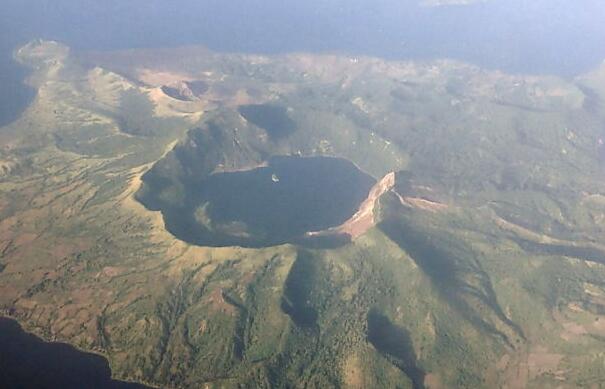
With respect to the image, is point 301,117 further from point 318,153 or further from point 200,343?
point 200,343

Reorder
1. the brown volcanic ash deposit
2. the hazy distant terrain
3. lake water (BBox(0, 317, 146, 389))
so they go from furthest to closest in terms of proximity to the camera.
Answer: the brown volcanic ash deposit < the hazy distant terrain < lake water (BBox(0, 317, 146, 389))

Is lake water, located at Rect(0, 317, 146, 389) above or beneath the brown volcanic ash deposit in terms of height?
above

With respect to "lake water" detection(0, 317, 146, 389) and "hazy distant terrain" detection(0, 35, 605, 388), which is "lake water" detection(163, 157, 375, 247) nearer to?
"hazy distant terrain" detection(0, 35, 605, 388)

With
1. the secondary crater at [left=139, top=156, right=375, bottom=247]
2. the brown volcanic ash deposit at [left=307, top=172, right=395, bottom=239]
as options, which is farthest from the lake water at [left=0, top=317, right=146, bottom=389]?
the brown volcanic ash deposit at [left=307, top=172, right=395, bottom=239]

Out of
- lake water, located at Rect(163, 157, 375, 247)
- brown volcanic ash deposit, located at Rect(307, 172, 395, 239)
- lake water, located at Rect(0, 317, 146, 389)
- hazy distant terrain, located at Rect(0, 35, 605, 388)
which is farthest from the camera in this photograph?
brown volcanic ash deposit, located at Rect(307, 172, 395, 239)

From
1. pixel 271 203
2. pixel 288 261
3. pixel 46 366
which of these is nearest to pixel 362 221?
pixel 271 203

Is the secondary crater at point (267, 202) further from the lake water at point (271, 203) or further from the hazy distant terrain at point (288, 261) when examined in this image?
the hazy distant terrain at point (288, 261)
